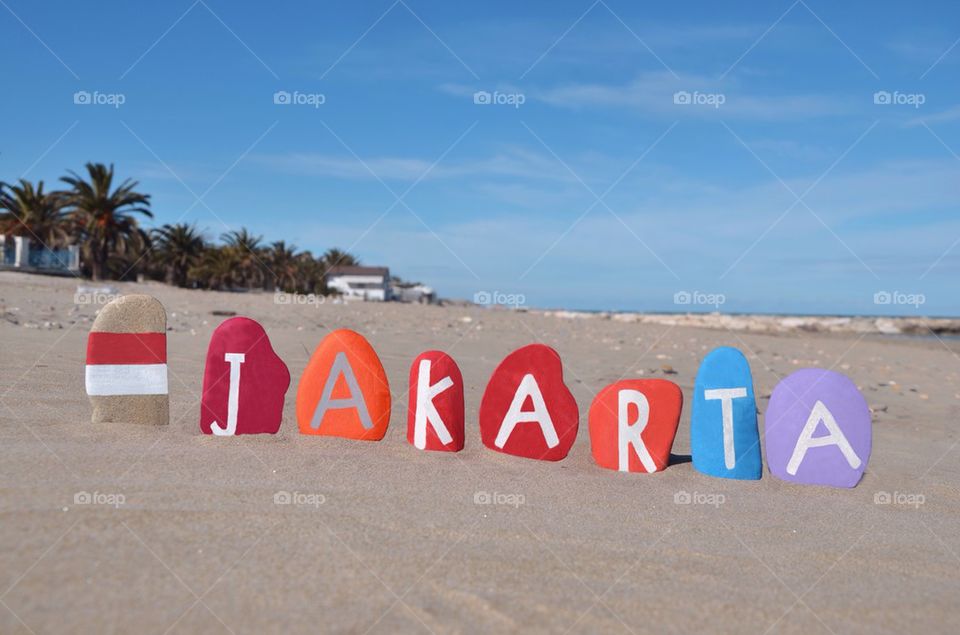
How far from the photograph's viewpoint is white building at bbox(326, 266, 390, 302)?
61.2m

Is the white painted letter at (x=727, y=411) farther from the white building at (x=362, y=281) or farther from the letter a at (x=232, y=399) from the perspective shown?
the white building at (x=362, y=281)

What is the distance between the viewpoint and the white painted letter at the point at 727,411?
4.26m

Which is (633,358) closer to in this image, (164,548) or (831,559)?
(831,559)

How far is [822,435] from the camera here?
429cm

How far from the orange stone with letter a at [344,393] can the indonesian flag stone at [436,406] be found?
18 cm

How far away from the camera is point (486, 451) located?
4391mm

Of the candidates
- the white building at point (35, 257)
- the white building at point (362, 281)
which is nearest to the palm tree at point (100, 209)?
the white building at point (35, 257)

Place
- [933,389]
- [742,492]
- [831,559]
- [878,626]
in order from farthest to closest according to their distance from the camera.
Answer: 1. [933,389]
2. [742,492]
3. [831,559]
4. [878,626]

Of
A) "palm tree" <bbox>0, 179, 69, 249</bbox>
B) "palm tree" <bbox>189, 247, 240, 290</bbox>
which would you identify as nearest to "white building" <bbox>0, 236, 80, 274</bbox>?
"palm tree" <bbox>0, 179, 69, 249</bbox>

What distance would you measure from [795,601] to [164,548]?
2058 millimetres

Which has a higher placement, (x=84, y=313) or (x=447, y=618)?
(x=84, y=313)

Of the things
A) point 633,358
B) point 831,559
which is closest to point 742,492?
point 831,559

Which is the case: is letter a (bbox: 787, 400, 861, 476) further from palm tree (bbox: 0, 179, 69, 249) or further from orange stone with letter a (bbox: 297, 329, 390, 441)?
palm tree (bbox: 0, 179, 69, 249)
